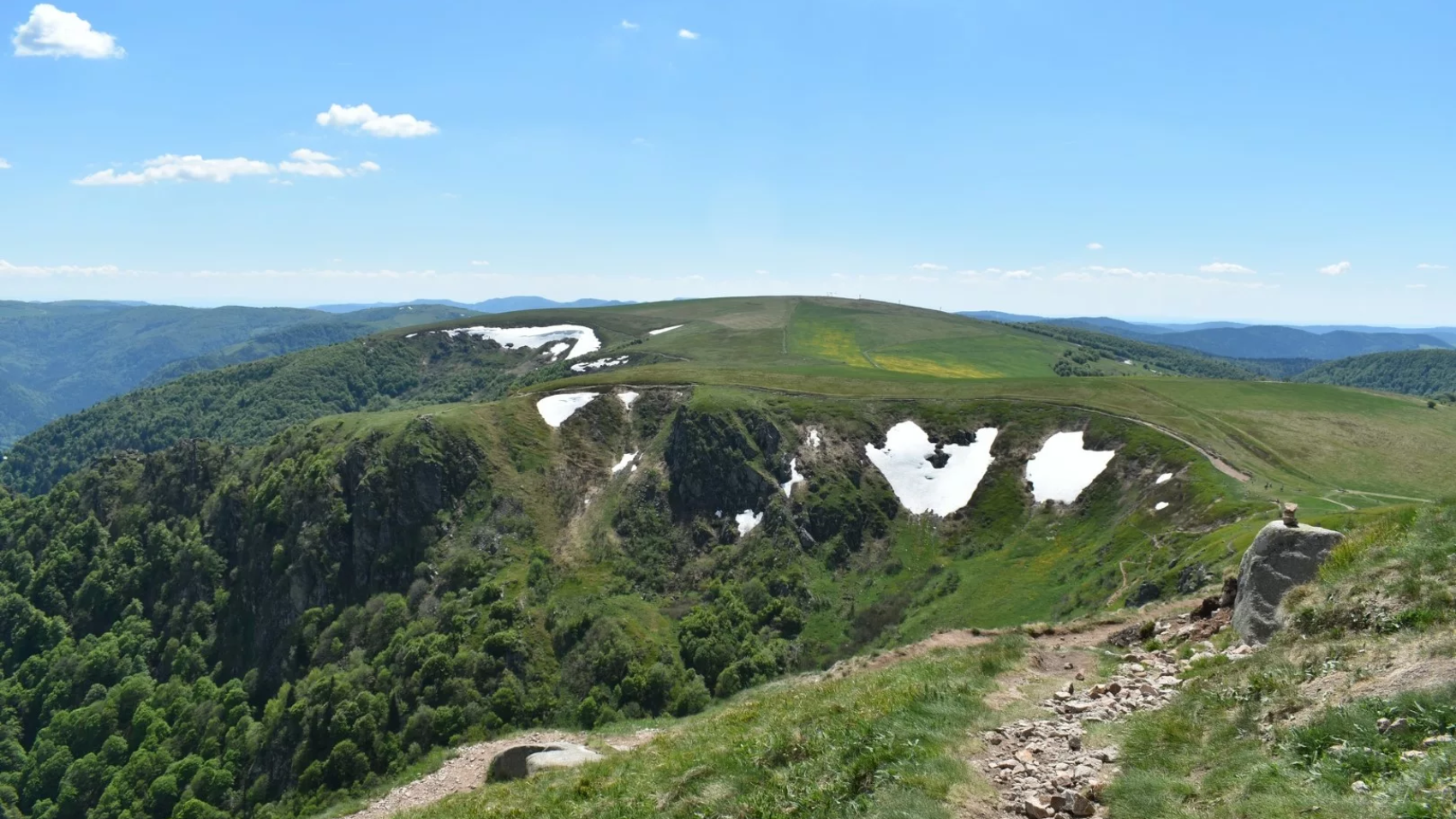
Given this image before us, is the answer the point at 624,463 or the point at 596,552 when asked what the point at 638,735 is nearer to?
the point at 596,552

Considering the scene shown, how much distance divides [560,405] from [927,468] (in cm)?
6384

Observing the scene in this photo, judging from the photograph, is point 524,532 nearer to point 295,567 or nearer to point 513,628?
point 513,628

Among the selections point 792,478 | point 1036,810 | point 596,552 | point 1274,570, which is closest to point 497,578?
point 596,552

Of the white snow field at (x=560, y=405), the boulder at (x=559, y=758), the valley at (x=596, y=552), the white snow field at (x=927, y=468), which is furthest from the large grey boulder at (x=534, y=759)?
the white snow field at (x=560, y=405)

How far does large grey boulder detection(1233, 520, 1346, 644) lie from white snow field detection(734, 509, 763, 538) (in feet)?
270

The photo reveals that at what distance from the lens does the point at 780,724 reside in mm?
20828

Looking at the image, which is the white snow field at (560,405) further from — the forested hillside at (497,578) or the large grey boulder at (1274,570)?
the large grey boulder at (1274,570)

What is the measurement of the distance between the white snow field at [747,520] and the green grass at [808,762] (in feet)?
254

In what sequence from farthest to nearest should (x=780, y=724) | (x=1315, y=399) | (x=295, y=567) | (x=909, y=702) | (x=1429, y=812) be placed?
(x=1315, y=399) → (x=295, y=567) → (x=780, y=724) → (x=909, y=702) → (x=1429, y=812)

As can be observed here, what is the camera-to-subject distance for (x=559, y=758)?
90.1ft

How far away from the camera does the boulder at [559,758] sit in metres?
26.4

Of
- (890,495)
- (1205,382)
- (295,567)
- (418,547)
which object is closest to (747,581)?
(890,495)

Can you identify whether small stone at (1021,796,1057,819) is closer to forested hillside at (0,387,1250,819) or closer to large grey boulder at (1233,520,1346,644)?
large grey boulder at (1233,520,1346,644)

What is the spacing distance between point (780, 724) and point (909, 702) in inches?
163
